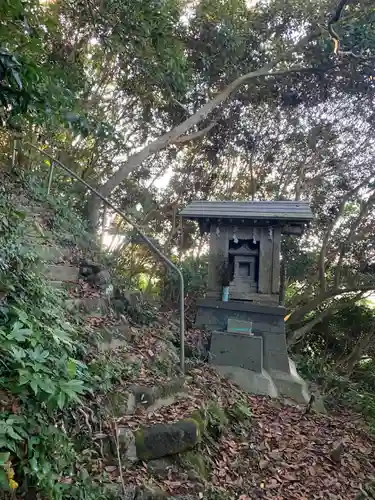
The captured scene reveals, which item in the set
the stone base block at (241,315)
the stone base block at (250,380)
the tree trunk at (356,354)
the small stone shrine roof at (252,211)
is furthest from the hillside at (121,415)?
the tree trunk at (356,354)

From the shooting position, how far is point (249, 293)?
6309mm

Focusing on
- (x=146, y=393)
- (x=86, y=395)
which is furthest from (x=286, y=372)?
(x=86, y=395)

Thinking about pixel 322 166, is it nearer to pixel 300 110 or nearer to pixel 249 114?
pixel 300 110

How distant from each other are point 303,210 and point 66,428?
200 inches

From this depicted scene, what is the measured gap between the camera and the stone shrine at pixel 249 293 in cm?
551

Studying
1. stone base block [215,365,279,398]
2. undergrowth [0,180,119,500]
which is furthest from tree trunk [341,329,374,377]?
undergrowth [0,180,119,500]

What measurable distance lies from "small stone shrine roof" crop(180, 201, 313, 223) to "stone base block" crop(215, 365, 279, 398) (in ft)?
8.55

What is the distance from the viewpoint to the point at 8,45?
3.16 metres

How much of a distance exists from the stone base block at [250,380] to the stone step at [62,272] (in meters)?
2.63

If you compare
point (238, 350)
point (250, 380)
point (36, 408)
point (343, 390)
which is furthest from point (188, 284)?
point (36, 408)

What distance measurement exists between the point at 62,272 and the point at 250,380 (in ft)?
10.6

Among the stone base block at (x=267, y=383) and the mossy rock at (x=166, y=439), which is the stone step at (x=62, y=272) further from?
the stone base block at (x=267, y=383)

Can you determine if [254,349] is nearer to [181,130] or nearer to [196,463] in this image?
[196,463]

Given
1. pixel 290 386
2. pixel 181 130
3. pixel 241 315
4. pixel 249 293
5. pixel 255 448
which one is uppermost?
pixel 181 130
